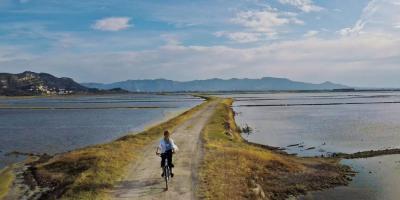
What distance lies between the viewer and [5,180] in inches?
1120

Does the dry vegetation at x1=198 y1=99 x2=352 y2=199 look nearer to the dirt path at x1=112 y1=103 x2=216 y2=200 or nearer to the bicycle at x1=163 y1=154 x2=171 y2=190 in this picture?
the dirt path at x1=112 y1=103 x2=216 y2=200

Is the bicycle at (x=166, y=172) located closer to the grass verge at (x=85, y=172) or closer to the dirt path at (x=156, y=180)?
the dirt path at (x=156, y=180)

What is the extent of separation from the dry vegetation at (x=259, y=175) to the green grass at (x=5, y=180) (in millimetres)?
11339

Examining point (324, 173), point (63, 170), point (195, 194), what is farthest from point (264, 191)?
point (63, 170)

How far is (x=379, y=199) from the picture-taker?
2384 cm

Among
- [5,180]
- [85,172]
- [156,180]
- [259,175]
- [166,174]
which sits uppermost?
[166,174]

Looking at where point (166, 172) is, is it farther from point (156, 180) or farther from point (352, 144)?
point (352, 144)

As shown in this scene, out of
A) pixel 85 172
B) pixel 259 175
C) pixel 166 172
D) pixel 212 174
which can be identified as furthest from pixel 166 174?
pixel 259 175

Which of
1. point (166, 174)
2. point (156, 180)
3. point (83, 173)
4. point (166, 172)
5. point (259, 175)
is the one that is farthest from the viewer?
point (259, 175)

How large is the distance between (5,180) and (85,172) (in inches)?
300

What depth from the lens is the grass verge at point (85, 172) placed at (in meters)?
20.5

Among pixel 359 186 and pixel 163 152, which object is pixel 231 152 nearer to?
pixel 359 186

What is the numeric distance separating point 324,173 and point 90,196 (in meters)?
15.8

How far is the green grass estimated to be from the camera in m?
25.6
